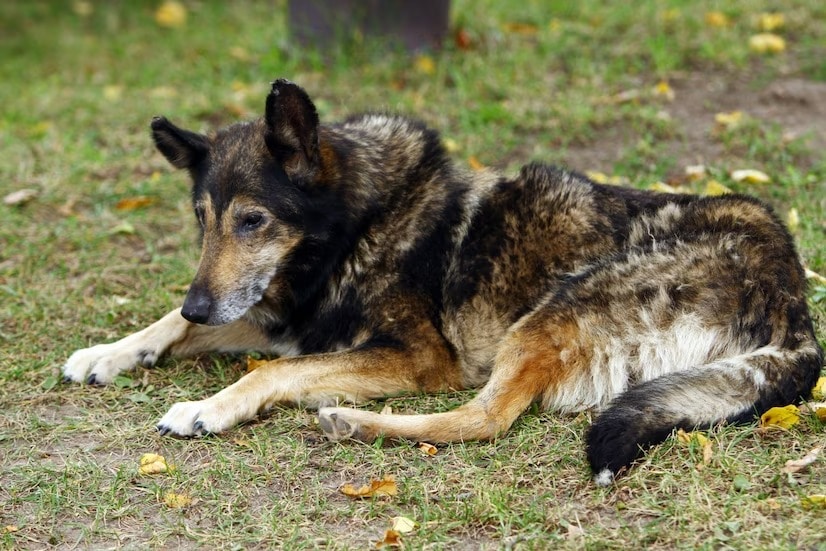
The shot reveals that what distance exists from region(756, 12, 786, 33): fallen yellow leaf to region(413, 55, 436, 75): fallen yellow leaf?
10.6ft

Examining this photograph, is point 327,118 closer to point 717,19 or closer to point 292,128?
point 292,128

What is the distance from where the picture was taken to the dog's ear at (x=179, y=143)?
4.79m

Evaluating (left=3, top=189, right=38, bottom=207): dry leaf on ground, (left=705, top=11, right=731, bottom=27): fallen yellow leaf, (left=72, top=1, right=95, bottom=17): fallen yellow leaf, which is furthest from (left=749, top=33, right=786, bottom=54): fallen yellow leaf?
(left=72, top=1, right=95, bottom=17): fallen yellow leaf

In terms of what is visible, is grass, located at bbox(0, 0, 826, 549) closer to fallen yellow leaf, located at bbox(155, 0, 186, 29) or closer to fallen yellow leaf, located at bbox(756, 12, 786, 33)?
fallen yellow leaf, located at bbox(756, 12, 786, 33)

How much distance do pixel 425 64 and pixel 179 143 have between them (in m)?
4.47

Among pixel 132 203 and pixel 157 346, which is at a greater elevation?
pixel 132 203

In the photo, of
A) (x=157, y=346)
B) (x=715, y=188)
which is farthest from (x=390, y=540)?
(x=715, y=188)

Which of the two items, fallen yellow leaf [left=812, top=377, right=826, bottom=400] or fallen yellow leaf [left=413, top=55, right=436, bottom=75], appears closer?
fallen yellow leaf [left=812, top=377, right=826, bottom=400]

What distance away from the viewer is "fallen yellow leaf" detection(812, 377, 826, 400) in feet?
13.7

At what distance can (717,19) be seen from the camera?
9312mm

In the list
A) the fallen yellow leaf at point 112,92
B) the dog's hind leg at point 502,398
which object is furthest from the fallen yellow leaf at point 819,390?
the fallen yellow leaf at point 112,92

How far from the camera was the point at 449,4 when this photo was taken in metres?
9.17

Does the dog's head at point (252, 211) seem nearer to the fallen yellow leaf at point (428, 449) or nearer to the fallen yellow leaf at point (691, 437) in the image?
the fallen yellow leaf at point (428, 449)

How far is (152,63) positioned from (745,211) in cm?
747
